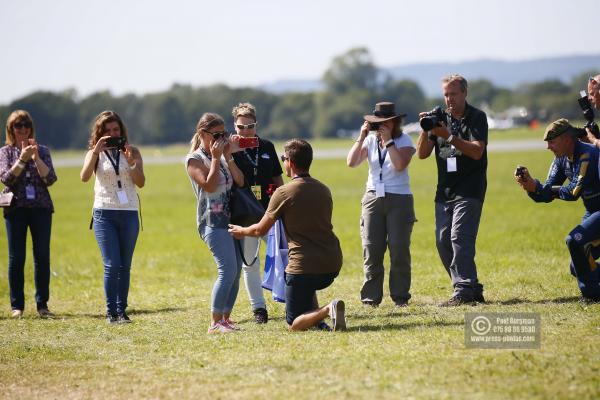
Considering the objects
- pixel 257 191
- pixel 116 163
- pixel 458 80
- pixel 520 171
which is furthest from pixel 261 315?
pixel 458 80

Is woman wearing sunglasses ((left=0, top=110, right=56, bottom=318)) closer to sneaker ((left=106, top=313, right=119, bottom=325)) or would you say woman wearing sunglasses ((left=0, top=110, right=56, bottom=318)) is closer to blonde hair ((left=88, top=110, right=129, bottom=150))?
blonde hair ((left=88, top=110, right=129, bottom=150))

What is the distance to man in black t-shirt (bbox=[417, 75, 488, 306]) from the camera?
31.7ft

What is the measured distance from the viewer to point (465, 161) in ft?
32.0

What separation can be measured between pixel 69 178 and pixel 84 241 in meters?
28.4

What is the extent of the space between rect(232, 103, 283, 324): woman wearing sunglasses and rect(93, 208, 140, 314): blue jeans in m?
1.45

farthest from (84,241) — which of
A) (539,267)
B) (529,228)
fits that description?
(539,267)

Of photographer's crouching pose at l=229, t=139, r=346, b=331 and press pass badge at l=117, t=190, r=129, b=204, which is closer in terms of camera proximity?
photographer's crouching pose at l=229, t=139, r=346, b=331

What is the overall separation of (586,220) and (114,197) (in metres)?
4.86

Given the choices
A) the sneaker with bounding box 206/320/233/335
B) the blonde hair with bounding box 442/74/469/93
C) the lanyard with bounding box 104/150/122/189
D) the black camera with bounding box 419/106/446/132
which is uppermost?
the blonde hair with bounding box 442/74/469/93

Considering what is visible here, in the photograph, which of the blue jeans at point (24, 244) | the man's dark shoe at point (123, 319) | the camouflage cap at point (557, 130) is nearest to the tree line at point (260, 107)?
the blue jeans at point (24, 244)

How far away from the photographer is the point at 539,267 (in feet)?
40.5

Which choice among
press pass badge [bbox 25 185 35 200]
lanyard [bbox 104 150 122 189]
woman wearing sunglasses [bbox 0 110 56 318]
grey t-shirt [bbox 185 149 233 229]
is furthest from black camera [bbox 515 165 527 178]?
press pass badge [bbox 25 185 35 200]

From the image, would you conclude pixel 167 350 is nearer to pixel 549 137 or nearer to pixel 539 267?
pixel 549 137

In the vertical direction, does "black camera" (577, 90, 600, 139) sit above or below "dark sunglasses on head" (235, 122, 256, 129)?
above
